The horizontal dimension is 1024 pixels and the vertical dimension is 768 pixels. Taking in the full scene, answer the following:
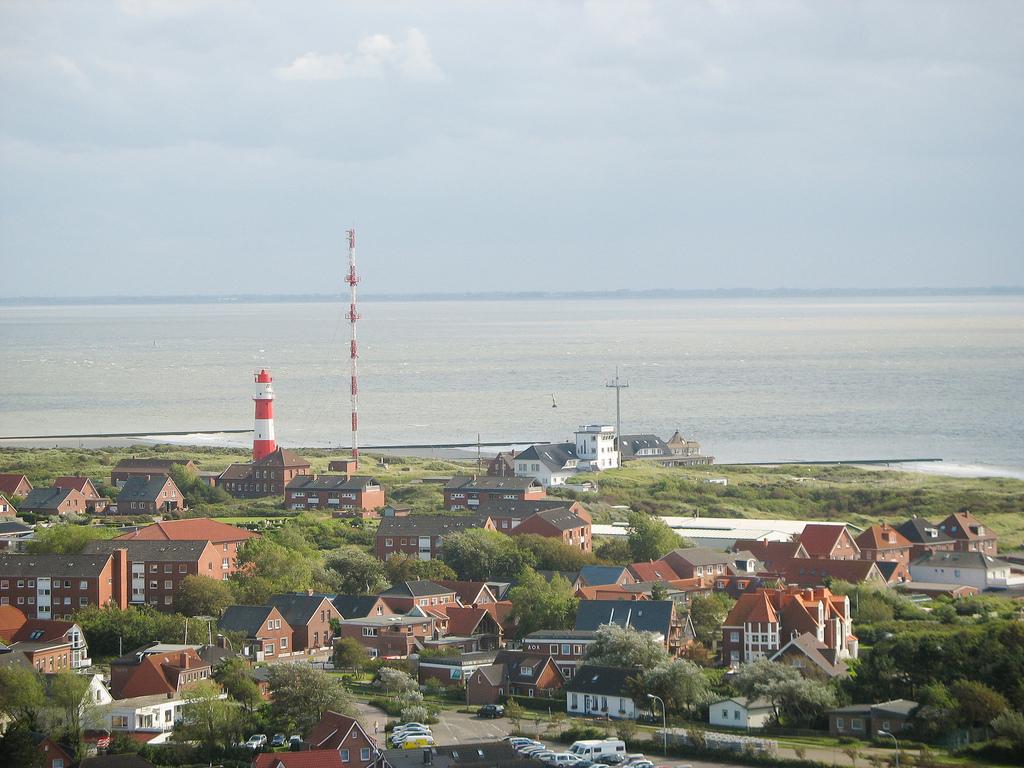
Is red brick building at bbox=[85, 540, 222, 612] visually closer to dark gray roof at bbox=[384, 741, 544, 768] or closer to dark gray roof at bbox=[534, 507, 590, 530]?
dark gray roof at bbox=[534, 507, 590, 530]

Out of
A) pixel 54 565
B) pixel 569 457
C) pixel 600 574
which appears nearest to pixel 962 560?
pixel 600 574

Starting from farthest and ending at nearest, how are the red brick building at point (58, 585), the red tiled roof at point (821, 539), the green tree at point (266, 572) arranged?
the red tiled roof at point (821, 539) < the green tree at point (266, 572) < the red brick building at point (58, 585)

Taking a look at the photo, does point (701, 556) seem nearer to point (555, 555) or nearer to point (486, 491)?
point (555, 555)

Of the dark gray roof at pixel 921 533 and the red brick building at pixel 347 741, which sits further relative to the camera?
the dark gray roof at pixel 921 533

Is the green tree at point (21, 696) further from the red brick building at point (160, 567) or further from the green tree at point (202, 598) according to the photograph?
the red brick building at point (160, 567)

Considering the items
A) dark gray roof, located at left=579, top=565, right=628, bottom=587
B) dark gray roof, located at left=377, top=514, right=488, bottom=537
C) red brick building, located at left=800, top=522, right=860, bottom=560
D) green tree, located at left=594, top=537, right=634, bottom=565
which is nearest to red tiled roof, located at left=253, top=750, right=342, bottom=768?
dark gray roof, located at left=579, top=565, right=628, bottom=587

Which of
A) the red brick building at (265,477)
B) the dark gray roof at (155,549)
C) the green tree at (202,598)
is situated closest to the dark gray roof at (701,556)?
the green tree at (202,598)
